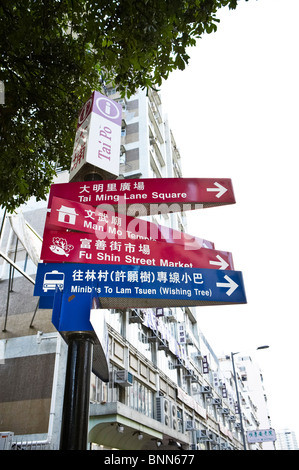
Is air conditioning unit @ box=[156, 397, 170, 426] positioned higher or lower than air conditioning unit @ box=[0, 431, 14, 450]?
higher

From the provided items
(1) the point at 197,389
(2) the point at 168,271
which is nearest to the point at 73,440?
(2) the point at 168,271

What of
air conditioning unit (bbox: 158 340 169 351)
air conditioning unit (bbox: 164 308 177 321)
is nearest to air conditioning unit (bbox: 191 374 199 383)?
air conditioning unit (bbox: 164 308 177 321)

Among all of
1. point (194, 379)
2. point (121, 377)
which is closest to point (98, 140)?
point (121, 377)

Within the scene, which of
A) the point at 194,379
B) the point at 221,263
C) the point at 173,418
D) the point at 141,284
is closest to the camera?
the point at 141,284

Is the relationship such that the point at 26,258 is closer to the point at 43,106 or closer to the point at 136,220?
the point at 43,106

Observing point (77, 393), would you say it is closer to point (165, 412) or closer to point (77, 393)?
point (77, 393)

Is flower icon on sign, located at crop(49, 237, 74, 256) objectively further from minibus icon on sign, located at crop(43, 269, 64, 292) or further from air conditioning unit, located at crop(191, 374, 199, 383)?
air conditioning unit, located at crop(191, 374, 199, 383)

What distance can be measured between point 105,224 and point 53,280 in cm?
83

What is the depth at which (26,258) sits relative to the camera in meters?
14.0

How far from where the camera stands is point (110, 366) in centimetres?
1428

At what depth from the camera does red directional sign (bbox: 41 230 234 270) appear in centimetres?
346

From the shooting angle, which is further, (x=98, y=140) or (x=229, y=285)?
(x=98, y=140)

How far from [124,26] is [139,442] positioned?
53.8 feet

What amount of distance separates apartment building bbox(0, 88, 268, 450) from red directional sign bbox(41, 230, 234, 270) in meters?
6.14
